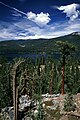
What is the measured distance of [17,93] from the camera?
3584 centimetres

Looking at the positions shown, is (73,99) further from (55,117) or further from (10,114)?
(10,114)

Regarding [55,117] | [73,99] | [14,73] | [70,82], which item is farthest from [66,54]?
[70,82]

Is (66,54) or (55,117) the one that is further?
(66,54)

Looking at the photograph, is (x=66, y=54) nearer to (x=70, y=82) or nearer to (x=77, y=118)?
(x=77, y=118)

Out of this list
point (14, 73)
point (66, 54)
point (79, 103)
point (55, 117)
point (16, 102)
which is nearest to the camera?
point (14, 73)

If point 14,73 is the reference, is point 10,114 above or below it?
below

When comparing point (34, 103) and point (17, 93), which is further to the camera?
point (34, 103)

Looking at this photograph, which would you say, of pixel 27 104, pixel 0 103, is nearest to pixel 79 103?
pixel 27 104

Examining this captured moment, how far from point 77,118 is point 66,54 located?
1736 centimetres

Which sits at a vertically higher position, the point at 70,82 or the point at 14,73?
the point at 14,73

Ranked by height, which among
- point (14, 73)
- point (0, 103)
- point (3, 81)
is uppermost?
point (14, 73)

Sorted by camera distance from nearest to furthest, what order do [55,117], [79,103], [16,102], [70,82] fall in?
1. [16,102]
2. [55,117]
3. [79,103]
4. [70,82]

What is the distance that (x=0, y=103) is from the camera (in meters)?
56.0

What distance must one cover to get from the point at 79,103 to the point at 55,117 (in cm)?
583
